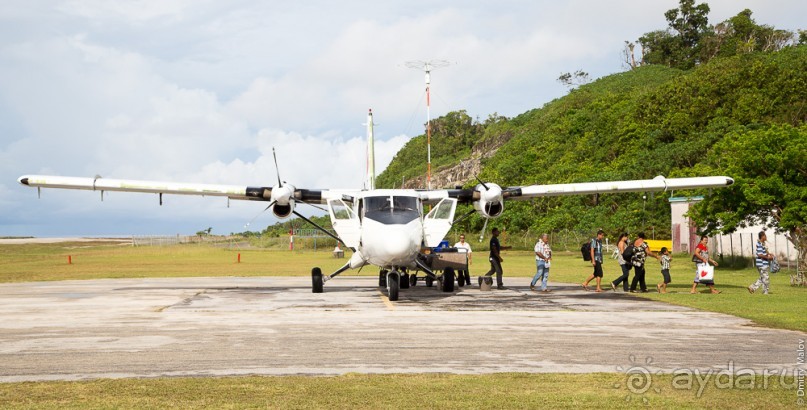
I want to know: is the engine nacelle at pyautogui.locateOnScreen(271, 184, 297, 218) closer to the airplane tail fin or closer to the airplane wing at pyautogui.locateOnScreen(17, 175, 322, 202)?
the airplane wing at pyautogui.locateOnScreen(17, 175, 322, 202)

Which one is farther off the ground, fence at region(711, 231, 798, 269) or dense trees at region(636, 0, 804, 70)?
dense trees at region(636, 0, 804, 70)

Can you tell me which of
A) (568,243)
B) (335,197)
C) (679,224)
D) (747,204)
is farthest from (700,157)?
(335,197)

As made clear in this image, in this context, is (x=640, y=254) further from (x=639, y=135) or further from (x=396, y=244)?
(x=639, y=135)

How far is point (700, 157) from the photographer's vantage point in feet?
238

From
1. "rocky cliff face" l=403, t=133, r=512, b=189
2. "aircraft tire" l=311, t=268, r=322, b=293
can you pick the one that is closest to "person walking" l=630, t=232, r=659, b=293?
"aircraft tire" l=311, t=268, r=322, b=293

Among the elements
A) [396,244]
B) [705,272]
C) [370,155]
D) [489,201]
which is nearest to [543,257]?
[489,201]

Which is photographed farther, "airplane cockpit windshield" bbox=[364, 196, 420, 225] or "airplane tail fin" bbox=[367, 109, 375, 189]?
"airplane tail fin" bbox=[367, 109, 375, 189]

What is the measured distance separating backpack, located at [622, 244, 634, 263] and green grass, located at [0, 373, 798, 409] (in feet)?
46.4

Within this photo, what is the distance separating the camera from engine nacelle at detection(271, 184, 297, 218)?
22.9 m

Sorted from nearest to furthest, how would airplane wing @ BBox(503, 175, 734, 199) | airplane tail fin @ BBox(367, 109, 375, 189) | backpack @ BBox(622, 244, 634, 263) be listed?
backpack @ BBox(622, 244, 634, 263) → airplane wing @ BBox(503, 175, 734, 199) → airplane tail fin @ BBox(367, 109, 375, 189)

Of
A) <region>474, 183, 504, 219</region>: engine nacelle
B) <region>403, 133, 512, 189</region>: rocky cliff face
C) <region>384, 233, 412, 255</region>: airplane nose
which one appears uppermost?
<region>403, 133, 512, 189</region>: rocky cliff face

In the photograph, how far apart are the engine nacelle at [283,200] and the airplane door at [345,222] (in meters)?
1.22

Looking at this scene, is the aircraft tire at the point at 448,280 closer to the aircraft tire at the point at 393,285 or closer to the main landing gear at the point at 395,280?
the main landing gear at the point at 395,280

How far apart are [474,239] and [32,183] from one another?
2276 inches
